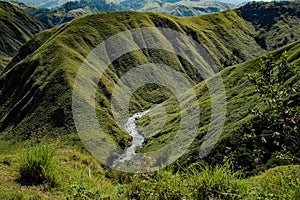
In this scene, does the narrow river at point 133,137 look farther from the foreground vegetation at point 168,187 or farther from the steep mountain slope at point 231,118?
the foreground vegetation at point 168,187

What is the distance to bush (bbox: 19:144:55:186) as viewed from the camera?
34.1ft

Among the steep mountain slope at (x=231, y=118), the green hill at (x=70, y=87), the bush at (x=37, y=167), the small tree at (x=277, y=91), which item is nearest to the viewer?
the small tree at (x=277, y=91)

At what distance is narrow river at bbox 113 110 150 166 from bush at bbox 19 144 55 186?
75.6 metres

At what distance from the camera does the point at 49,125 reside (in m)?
106

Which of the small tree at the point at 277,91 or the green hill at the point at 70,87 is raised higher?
the small tree at the point at 277,91

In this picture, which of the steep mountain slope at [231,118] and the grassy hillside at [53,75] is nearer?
the steep mountain slope at [231,118]

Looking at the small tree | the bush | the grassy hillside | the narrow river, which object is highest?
the small tree

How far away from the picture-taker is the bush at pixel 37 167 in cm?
1038

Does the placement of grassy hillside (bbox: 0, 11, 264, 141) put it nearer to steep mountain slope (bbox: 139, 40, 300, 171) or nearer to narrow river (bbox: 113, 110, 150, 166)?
narrow river (bbox: 113, 110, 150, 166)

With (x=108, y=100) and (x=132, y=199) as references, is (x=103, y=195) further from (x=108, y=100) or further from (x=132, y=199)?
(x=108, y=100)

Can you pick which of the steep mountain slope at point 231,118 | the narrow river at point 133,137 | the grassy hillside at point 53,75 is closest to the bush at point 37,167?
the steep mountain slope at point 231,118

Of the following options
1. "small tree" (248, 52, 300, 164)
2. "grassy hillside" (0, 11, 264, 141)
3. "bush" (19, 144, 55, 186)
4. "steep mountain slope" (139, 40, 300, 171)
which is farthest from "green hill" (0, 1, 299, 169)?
"bush" (19, 144, 55, 186)

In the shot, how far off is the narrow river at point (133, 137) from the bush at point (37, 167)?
248 ft

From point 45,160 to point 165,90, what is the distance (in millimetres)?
146825
